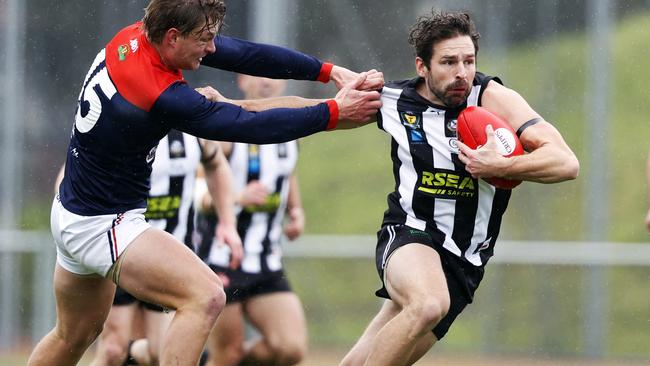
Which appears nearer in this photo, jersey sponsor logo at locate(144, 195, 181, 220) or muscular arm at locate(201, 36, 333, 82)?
muscular arm at locate(201, 36, 333, 82)

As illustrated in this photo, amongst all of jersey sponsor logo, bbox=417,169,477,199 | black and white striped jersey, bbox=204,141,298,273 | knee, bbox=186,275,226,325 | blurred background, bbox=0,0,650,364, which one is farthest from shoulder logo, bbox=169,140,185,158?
blurred background, bbox=0,0,650,364

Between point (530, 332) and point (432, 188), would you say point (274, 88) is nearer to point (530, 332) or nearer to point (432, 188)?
point (432, 188)

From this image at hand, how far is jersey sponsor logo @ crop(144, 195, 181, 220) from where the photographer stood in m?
7.59

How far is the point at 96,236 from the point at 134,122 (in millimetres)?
544

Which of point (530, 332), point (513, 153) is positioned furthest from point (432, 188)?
point (530, 332)

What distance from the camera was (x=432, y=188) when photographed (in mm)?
6020

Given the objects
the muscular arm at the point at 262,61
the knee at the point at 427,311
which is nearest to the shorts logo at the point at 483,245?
the knee at the point at 427,311

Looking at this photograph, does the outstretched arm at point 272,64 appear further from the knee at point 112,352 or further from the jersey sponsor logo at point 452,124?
the knee at point 112,352

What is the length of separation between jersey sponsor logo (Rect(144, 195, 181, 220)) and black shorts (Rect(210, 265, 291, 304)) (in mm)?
496

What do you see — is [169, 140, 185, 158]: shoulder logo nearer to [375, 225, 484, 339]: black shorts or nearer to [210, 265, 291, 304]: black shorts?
[210, 265, 291, 304]: black shorts

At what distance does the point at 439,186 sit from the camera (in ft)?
19.7

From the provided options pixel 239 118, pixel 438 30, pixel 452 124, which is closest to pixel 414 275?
pixel 452 124

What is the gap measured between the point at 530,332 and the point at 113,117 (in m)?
6.88

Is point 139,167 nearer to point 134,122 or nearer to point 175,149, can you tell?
point 134,122
